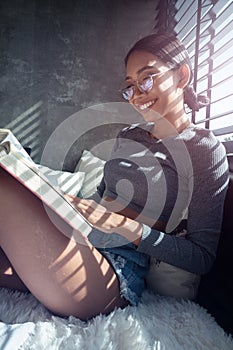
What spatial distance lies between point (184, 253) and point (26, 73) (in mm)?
2188

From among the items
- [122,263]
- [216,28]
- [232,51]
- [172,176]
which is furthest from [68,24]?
[122,263]

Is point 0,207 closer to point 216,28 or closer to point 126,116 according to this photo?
point 216,28

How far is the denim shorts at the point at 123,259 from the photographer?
0.77 meters

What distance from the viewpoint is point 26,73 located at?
246 cm

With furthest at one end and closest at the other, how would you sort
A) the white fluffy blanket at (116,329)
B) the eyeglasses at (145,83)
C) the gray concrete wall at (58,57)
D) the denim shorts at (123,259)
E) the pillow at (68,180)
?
the gray concrete wall at (58,57), the pillow at (68,180), the eyeglasses at (145,83), the denim shorts at (123,259), the white fluffy blanket at (116,329)

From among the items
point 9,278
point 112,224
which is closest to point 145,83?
point 112,224

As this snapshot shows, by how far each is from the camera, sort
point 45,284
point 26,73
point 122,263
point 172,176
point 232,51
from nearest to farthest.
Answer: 1. point 45,284
2. point 122,263
3. point 172,176
4. point 232,51
5. point 26,73

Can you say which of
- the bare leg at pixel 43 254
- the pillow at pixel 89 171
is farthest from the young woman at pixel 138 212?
the pillow at pixel 89 171

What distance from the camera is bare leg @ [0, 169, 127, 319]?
68 cm

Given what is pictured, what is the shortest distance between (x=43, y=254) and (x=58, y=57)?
7.16 feet

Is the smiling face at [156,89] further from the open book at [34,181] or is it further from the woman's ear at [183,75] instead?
the open book at [34,181]

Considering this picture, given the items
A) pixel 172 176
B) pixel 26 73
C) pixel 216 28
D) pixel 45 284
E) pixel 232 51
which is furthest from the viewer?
pixel 26 73

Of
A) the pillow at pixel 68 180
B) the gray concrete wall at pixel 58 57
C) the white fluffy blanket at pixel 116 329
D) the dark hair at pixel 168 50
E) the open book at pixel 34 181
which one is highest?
the gray concrete wall at pixel 58 57

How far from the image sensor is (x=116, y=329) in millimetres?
656
